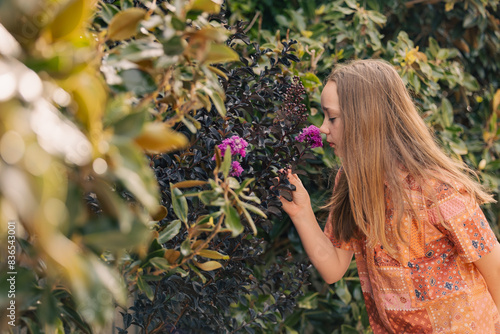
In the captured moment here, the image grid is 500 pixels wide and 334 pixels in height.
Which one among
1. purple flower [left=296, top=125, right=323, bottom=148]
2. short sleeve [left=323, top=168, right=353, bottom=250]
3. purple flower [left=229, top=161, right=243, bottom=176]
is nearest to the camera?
purple flower [left=229, top=161, right=243, bottom=176]

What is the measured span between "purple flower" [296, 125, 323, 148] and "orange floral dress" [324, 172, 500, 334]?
14.4 inches

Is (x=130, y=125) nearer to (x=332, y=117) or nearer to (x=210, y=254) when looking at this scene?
(x=210, y=254)

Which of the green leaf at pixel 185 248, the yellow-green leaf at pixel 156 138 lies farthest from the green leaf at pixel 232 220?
the yellow-green leaf at pixel 156 138

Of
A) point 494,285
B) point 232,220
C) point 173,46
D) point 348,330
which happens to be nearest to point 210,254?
point 232,220

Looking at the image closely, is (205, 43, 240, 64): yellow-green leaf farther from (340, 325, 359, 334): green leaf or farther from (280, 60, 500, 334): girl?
(340, 325, 359, 334): green leaf

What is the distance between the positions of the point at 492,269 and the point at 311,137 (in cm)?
79

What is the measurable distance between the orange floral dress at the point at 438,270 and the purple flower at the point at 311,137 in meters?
0.37

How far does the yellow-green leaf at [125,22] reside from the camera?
0.77 metres

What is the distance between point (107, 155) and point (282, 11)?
6.73ft

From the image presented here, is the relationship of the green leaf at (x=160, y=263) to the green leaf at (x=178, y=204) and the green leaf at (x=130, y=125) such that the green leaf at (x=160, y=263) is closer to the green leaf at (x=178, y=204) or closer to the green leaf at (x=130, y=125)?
the green leaf at (x=178, y=204)

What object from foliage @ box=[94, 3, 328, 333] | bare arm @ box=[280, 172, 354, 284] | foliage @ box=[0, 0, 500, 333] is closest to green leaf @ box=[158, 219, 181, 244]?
foliage @ box=[0, 0, 500, 333]

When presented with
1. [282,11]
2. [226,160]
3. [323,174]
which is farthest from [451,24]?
[226,160]

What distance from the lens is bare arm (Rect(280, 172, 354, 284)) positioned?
1680 mm

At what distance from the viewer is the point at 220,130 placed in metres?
1.42
